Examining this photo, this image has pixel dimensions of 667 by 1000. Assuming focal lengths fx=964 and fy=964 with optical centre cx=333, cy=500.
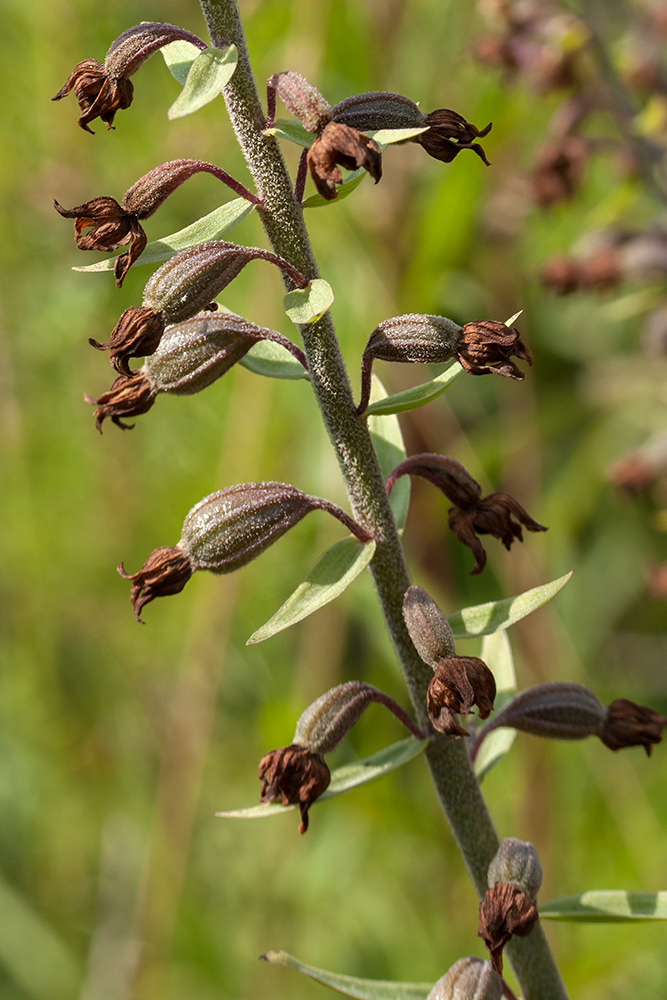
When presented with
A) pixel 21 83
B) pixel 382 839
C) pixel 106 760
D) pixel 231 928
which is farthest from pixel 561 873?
pixel 21 83

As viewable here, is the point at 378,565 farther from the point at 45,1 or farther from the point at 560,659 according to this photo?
the point at 45,1

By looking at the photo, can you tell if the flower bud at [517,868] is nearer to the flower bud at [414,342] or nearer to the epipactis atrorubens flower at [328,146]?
the flower bud at [414,342]

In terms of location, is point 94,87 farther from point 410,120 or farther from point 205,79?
point 410,120

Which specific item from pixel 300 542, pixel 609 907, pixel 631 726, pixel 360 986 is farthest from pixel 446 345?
pixel 300 542

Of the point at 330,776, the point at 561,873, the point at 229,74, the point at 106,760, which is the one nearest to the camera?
the point at 229,74

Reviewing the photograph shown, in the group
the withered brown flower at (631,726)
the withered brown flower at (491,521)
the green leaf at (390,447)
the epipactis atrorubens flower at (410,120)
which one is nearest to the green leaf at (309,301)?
the epipactis atrorubens flower at (410,120)

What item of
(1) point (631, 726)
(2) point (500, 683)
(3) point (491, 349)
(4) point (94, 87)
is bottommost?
(1) point (631, 726)
